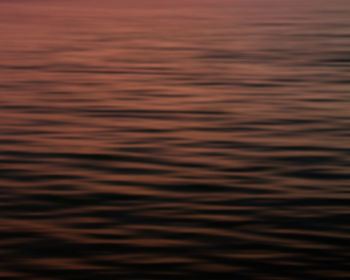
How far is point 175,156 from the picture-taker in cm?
622

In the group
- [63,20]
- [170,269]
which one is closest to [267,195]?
[170,269]

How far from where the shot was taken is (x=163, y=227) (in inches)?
192

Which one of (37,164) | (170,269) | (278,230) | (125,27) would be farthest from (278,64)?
(170,269)

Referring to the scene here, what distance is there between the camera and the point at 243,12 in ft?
46.8

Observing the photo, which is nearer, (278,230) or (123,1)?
(278,230)

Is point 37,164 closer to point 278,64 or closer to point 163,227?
point 163,227

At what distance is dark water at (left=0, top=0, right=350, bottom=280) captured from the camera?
451 cm

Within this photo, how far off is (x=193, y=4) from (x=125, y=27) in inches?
138

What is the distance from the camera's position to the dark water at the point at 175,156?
4508mm

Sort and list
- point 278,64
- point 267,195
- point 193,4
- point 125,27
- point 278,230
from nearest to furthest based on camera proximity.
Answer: point 278,230
point 267,195
point 278,64
point 125,27
point 193,4

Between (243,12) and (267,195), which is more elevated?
(243,12)

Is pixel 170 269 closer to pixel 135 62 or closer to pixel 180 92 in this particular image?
pixel 180 92

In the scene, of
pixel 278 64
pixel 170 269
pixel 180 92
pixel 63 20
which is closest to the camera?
pixel 170 269

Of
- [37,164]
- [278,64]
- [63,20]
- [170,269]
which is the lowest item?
[170,269]
